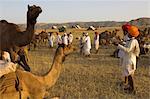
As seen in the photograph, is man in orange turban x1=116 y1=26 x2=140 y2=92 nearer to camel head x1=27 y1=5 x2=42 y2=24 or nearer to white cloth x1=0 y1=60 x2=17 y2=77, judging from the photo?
camel head x1=27 y1=5 x2=42 y2=24

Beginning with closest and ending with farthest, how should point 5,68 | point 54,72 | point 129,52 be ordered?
point 5,68 < point 54,72 < point 129,52

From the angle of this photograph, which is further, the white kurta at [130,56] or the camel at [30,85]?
the white kurta at [130,56]

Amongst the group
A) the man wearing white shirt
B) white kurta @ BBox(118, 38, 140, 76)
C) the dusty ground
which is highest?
white kurta @ BBox(118, 38, 140, 76)

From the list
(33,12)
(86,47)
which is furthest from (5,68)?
(86,47)

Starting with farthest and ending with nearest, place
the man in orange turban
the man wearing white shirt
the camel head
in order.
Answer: the man wearing white shirt < the man in orange turban < the camel head

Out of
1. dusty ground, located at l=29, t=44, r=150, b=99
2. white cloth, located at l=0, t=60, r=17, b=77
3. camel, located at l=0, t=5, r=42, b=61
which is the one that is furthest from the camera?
dusty ground, located at l=29, t=44, r=150, b=99

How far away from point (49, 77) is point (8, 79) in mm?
1128

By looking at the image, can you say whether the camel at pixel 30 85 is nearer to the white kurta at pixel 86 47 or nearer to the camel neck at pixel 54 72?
the camel neck at pixel 54 72

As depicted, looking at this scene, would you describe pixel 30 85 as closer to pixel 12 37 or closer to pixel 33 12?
pixel 33 12

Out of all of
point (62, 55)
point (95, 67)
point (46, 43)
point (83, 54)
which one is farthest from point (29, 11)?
point (46, 43)

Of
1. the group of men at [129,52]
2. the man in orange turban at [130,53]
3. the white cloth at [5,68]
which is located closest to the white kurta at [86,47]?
the group of men at [129,52]

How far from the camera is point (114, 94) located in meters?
10.8

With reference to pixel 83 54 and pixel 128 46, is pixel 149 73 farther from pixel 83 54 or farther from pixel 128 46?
pixel 83 54

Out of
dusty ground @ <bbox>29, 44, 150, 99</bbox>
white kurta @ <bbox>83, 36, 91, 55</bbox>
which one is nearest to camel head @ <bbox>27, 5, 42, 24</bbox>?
dusty ground @ <bbox>29, 44, 150, 99</bbox>
